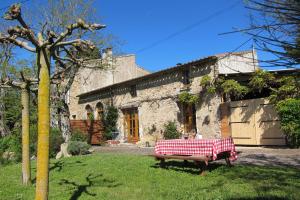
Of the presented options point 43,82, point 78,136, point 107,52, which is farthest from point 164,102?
point 43,82

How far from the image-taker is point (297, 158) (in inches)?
430

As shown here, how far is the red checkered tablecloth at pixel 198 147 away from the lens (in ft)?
30.1

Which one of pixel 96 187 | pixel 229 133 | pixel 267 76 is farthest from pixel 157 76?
pixel 96 187

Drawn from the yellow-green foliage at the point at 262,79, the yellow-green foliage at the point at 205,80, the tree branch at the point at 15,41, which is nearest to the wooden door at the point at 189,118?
the yellow-green foliage at the point at 205,80

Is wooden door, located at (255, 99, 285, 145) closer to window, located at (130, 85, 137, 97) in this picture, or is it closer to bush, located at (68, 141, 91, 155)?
bush, located at (68, 141, 91, 155)

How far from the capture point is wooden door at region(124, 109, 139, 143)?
76.8ft

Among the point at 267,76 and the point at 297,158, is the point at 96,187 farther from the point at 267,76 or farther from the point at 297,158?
the point at 267,76

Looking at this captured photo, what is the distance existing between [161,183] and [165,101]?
40.5 ft

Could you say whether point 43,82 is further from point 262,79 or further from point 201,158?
point 262,79

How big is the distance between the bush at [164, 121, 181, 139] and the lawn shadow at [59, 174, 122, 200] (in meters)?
9.64

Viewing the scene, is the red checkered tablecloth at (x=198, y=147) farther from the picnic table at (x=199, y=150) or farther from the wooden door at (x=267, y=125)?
the wooden door at (x=267, y=125)

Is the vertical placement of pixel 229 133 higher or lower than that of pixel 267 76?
lower

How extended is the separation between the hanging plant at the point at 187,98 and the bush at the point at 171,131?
157 centimetres

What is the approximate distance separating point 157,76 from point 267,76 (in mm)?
7815
